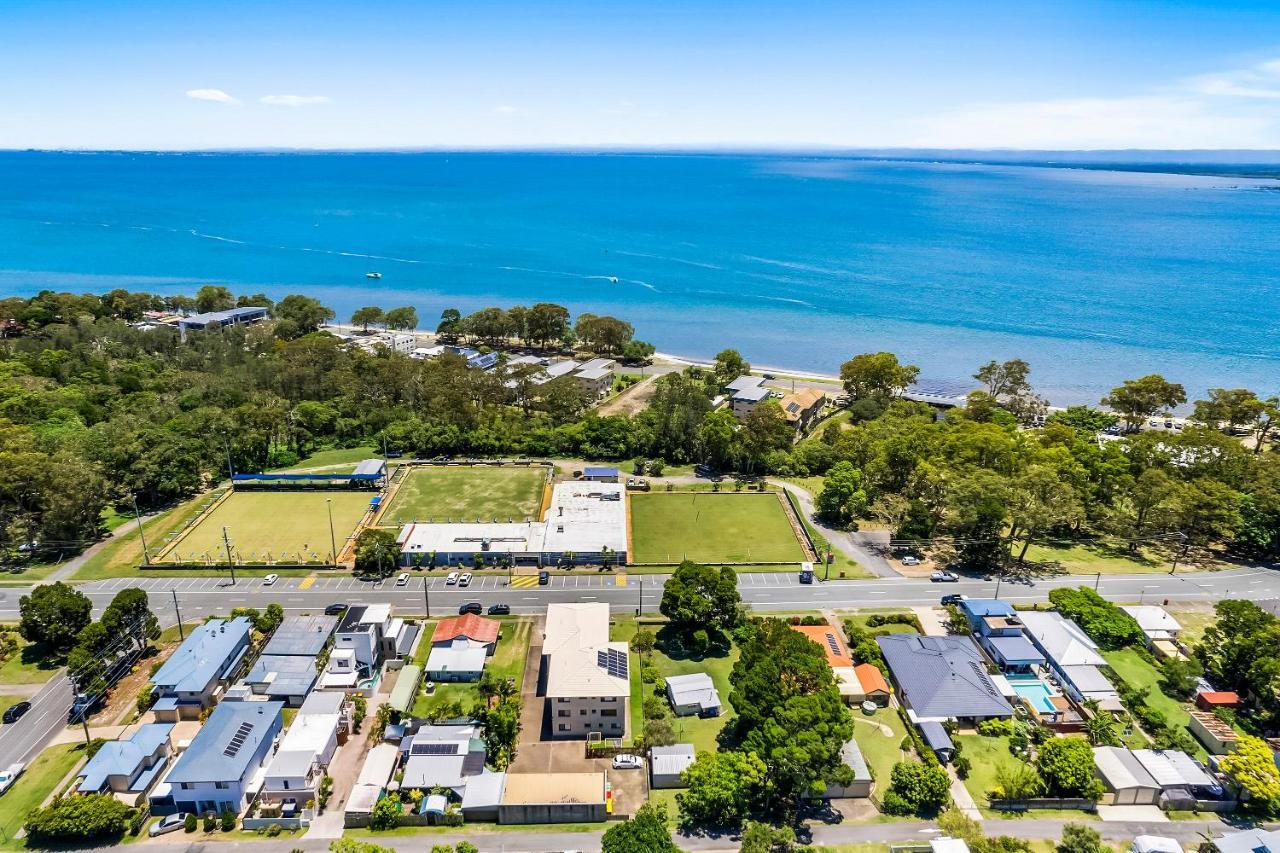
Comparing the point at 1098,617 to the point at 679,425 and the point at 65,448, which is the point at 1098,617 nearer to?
the point at 679,425

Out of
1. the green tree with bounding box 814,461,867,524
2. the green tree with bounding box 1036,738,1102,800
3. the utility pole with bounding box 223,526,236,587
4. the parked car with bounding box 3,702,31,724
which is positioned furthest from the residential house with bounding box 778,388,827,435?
the parked car with bounding box 3,702,31,724

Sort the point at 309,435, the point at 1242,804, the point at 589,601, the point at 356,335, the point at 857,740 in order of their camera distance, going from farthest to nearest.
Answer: the point at 356,335, the point at 309,435, the point at 589,601, the point at 857,740, the point at 1242,804

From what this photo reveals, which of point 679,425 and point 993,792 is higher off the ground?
point 679,425

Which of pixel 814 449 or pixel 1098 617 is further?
pixel 814 449

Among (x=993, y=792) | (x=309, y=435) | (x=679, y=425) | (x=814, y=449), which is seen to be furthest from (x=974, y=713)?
(x=309, y=435)

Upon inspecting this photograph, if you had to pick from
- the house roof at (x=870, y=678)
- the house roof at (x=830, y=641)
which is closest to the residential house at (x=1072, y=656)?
the house roof at (x=870, y=678)

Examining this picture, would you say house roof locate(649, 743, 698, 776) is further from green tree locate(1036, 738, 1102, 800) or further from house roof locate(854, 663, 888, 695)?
green tree locate(1036, 738, 1102, 800)
